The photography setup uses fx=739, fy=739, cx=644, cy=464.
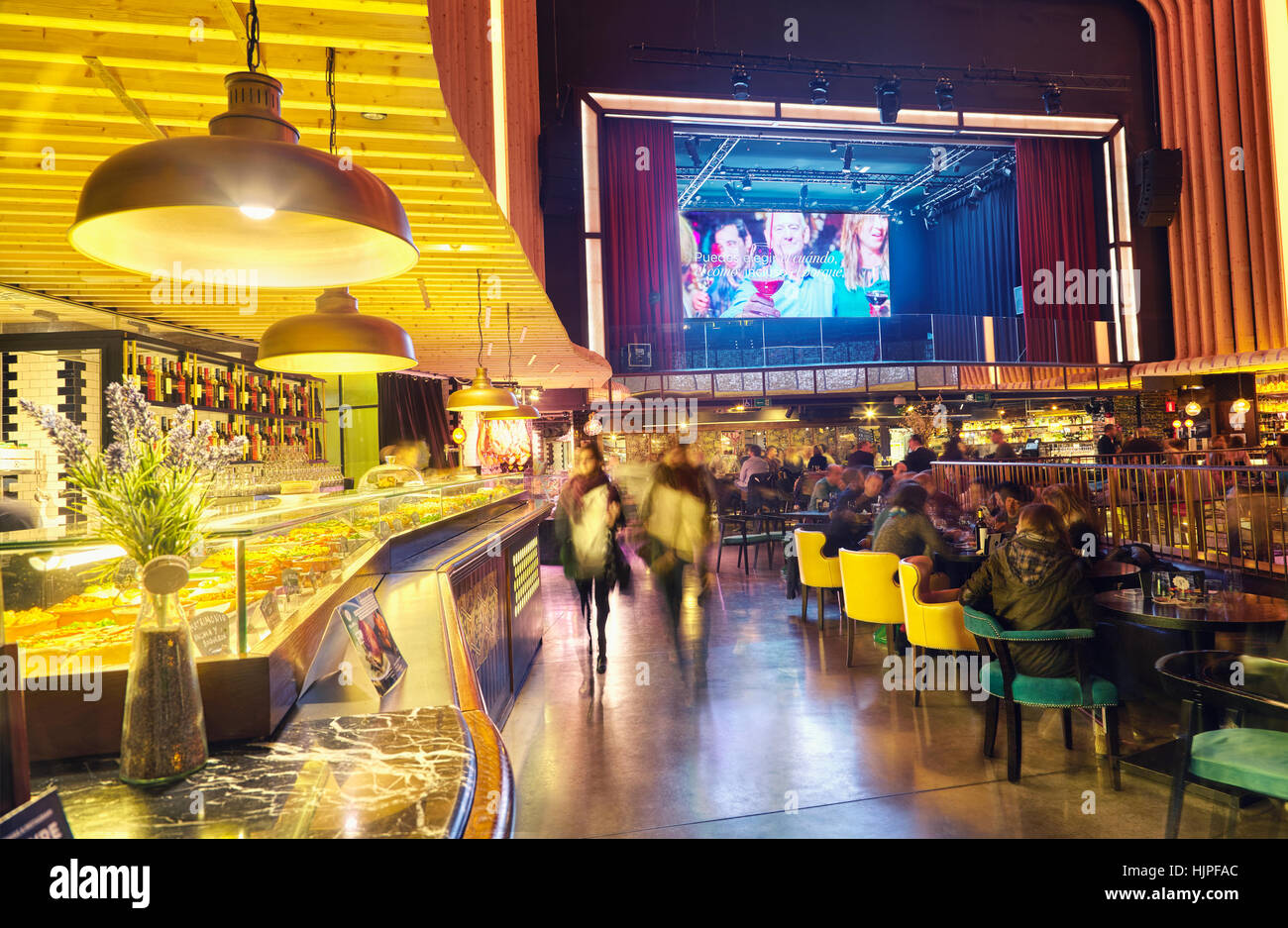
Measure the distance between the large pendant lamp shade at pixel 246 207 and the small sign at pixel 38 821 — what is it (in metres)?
0.89

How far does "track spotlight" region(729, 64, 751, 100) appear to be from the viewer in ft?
40.8

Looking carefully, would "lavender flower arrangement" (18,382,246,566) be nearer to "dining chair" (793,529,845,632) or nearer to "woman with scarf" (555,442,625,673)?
"woman with scarf" (555,442,625,673)

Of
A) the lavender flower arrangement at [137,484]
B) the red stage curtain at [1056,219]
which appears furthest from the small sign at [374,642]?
the red stage curtain at [1056,219]

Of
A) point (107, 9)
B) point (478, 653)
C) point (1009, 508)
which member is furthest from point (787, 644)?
point (107, 9)

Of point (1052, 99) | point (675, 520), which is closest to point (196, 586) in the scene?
point (675, 520)

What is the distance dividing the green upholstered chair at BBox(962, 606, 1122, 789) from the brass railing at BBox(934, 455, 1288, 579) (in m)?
2.11

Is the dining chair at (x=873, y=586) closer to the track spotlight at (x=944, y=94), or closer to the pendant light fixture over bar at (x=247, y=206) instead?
the pendant light fixture over bar at (x=247, y=206)

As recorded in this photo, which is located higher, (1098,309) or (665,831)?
(1098,309)

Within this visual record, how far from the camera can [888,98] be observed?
42.0 ft

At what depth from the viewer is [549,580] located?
10141 millimetres

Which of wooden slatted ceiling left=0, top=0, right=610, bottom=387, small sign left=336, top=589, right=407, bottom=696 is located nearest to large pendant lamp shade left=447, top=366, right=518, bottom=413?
wooden slatted ceiling left=0, top=0, right=610, bottom=387
